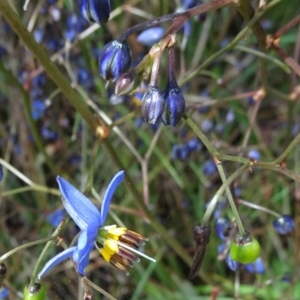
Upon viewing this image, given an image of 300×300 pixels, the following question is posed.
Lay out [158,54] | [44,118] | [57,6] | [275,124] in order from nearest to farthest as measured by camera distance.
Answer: [158,54], [57,6], [44,118], [275,124]

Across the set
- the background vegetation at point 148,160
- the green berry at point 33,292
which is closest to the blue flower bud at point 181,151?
the background vegetation at point 148,160

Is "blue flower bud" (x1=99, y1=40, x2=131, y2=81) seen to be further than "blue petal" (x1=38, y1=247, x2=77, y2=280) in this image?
Yes

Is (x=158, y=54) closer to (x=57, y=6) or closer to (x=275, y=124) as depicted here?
(x=57, y=6)

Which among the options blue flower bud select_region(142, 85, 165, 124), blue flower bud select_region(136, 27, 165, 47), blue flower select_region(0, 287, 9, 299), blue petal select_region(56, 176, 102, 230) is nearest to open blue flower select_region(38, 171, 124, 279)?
blue petal select_region(56, 176, 102, 230)

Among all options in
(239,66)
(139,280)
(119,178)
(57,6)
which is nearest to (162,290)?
(139,280)

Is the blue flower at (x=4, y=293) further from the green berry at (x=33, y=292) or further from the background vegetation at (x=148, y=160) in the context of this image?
the green berry at (x=33, y=292)

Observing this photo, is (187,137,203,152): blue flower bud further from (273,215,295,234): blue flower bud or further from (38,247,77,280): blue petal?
(38,247,77,280): blue petal

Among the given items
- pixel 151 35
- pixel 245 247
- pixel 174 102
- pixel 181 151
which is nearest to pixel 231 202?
pixel 245 247

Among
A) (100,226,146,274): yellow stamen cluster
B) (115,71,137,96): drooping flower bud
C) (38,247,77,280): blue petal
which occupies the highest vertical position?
(115,71,137,96): drooping flower bud
